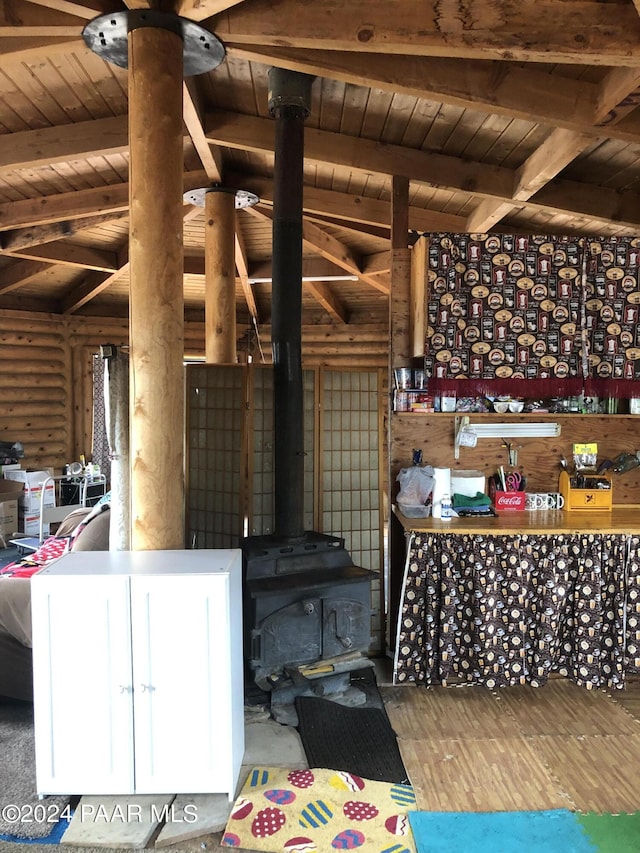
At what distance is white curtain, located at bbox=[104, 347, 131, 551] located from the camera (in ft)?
10.5

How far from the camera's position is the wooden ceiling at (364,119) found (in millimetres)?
2465

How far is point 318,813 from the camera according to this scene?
2500 millimetres

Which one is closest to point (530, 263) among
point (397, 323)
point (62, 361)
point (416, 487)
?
point (397, 323)

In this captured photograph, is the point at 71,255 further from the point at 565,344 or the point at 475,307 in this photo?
the point at 565,344

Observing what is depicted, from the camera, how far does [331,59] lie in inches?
109

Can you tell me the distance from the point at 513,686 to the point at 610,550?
99 centimetres

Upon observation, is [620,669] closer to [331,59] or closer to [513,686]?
[513,686]

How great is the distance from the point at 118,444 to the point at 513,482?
2502 mm

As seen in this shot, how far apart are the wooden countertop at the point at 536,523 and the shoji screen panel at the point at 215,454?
1.09 meters

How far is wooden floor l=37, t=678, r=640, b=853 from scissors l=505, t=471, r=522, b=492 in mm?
1201

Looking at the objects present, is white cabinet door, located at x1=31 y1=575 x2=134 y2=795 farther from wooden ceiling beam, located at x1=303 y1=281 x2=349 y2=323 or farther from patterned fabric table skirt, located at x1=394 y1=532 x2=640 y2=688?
wooden ceiling beam, located at x1=303 y1=281 x2=349 y2=323

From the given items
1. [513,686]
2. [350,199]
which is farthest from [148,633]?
[350,199]

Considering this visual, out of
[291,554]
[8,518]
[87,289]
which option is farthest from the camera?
[87,289]

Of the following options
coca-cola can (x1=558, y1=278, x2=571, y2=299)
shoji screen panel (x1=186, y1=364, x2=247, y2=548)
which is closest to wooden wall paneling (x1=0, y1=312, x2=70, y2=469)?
shoji screen panel (x1=186, y1=364, x2=247, y2=548)
